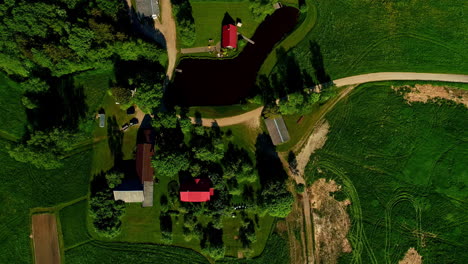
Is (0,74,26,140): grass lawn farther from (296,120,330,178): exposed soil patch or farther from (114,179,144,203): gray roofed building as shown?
(296,120,330,178): exposed soil patch

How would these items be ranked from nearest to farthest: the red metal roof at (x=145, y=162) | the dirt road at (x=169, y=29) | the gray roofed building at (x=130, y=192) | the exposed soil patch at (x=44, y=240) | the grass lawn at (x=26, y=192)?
1. the gray roofed building at (x=130, y=192)
2. the red metal roof at (x=145, y=162)
3. the grass lawn at (x=26, y=192)
4. the exposed soil patch at (x=44, y=240)
5. the dirt road at (x=169, y=29)

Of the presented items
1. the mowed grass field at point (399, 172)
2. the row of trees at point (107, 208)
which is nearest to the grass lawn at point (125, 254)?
the row of trees at point (107, 208)

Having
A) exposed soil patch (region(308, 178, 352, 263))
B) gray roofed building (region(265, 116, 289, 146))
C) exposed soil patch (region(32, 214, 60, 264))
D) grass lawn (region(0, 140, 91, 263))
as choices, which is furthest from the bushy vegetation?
exposed soil patch (region(308, 178, 352, 263))

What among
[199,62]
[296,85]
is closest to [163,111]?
[199,62]

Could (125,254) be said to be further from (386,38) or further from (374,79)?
(386,38)

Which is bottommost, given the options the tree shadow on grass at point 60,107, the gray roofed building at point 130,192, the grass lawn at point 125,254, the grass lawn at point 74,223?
the grass lawn at point 125,254

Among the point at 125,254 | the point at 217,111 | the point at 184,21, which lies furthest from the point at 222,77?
the point at 125,254

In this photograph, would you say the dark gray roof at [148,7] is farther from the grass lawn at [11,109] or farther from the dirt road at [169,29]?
the grass lawn at [11,109]
